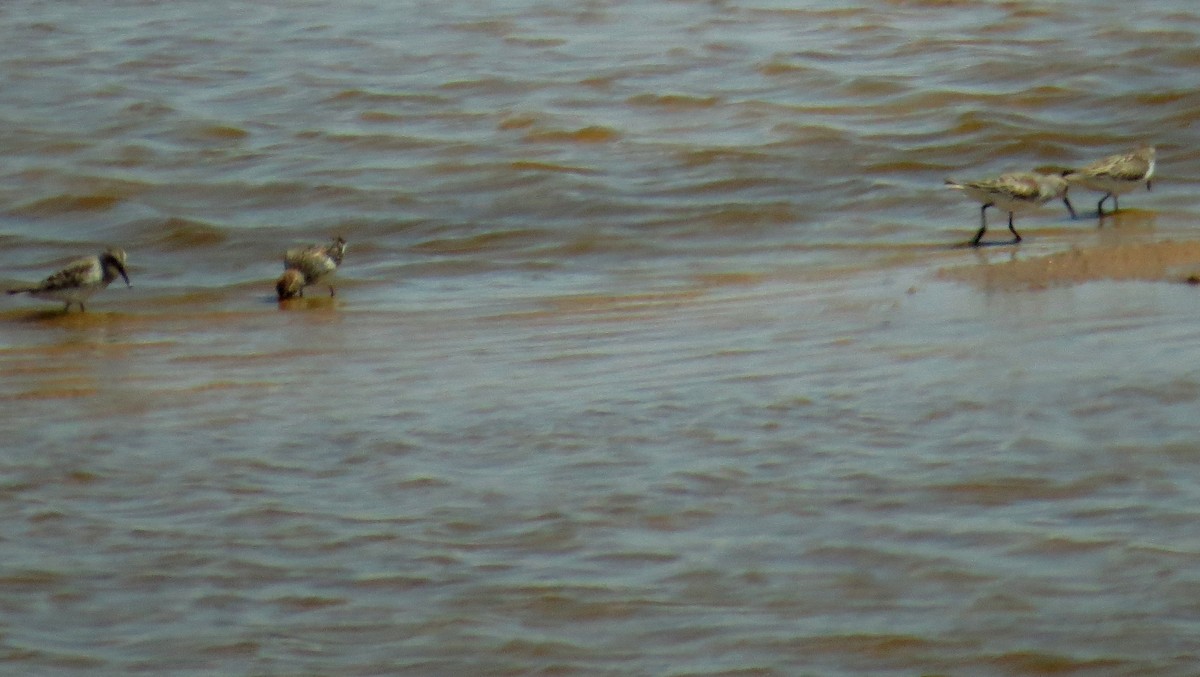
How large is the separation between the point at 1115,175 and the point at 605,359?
15.3ft

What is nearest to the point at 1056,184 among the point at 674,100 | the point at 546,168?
the point at 546,168

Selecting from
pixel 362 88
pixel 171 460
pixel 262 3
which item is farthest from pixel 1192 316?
pixel 262 3

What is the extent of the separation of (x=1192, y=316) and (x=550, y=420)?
301 cm

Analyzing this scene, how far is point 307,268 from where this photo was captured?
11.6m

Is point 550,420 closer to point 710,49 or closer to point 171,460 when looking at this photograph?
point 171,460

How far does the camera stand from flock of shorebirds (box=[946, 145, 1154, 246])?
1163 centimetres

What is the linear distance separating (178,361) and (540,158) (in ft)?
18.8

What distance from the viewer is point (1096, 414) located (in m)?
7.23

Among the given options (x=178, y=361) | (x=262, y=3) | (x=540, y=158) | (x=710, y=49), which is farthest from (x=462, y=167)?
(x=262, y=3)

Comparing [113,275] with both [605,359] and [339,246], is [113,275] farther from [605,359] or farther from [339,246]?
[605,359]

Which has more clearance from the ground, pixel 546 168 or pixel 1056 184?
pixel 1056 184

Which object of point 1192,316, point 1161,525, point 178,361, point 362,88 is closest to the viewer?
point 1161,525

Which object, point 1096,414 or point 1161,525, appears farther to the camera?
point 1096,414

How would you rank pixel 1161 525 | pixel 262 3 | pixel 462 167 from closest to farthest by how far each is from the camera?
1. pixel 1161 525
2. pixel 462 167
3. pixel 262 3
